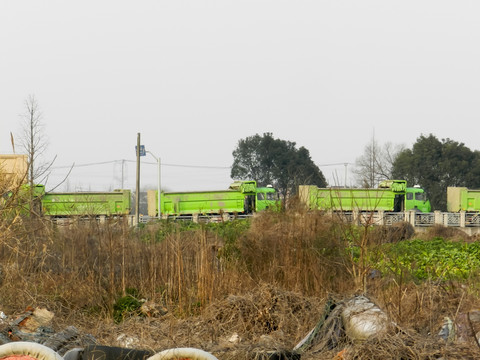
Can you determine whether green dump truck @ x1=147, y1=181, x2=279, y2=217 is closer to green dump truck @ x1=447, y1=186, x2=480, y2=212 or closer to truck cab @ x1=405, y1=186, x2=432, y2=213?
truck cab @ x1=405, y1=186, x2=432, y2=213

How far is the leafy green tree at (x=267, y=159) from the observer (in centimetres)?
6638

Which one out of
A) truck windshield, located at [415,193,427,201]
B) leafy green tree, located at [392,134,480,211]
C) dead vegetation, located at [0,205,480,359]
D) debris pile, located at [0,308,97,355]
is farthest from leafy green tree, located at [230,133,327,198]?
debris pile, located at [0,308,97,355]

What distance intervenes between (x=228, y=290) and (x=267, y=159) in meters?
55.9

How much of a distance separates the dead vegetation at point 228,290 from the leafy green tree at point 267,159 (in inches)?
1980

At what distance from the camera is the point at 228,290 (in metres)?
11.8

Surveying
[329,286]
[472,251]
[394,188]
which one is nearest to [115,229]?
[329,286]

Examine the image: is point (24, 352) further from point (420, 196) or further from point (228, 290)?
point (420, 196)

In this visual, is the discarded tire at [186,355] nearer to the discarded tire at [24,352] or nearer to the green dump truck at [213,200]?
the discarded tire at [24,352]

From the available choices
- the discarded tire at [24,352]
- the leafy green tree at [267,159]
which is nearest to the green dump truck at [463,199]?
the leafy green tree at [267,159]

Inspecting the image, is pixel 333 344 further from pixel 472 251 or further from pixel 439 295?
pixel 472 251

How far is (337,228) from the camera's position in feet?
44.0

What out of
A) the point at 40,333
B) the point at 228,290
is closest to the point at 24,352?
the point at 40,333

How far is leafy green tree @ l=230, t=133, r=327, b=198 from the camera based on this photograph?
66375 mm

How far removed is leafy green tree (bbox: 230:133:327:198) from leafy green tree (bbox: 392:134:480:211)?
9331mm
